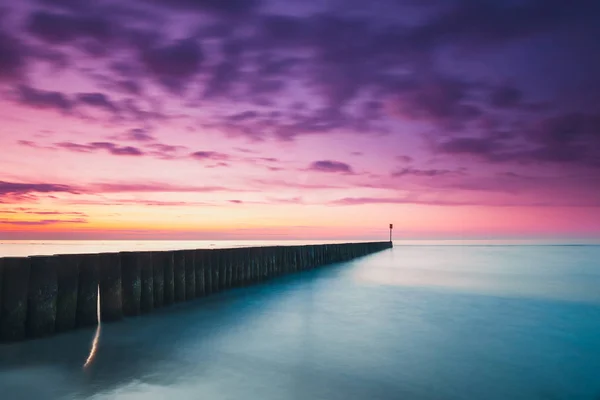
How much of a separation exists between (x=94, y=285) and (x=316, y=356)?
12.4 ft

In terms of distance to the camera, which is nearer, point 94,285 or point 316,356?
point 316,356

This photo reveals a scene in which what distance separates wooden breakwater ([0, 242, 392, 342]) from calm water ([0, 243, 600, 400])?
0.97 feet

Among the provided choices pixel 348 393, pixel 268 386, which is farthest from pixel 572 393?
pixel 268 386

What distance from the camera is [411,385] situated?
498 centimetres

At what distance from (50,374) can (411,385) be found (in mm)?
3957

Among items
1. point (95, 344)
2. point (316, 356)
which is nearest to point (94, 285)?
point (95, 344)

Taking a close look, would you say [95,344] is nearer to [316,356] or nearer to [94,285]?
[94,285]

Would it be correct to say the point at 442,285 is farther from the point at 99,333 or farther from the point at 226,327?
the point at 99,333

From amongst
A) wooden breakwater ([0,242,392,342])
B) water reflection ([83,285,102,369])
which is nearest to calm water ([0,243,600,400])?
water reflection ([83,285,102,369])

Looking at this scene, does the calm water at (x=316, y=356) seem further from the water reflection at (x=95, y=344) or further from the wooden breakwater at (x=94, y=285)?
the wooden breakwater at (x=94, y=285)

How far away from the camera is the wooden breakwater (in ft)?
20.2

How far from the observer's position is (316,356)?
241 inches

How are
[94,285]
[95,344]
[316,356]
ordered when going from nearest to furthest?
[316,356], [95,344], [94,285]

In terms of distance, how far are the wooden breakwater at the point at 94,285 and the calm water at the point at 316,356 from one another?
30 centimetres
